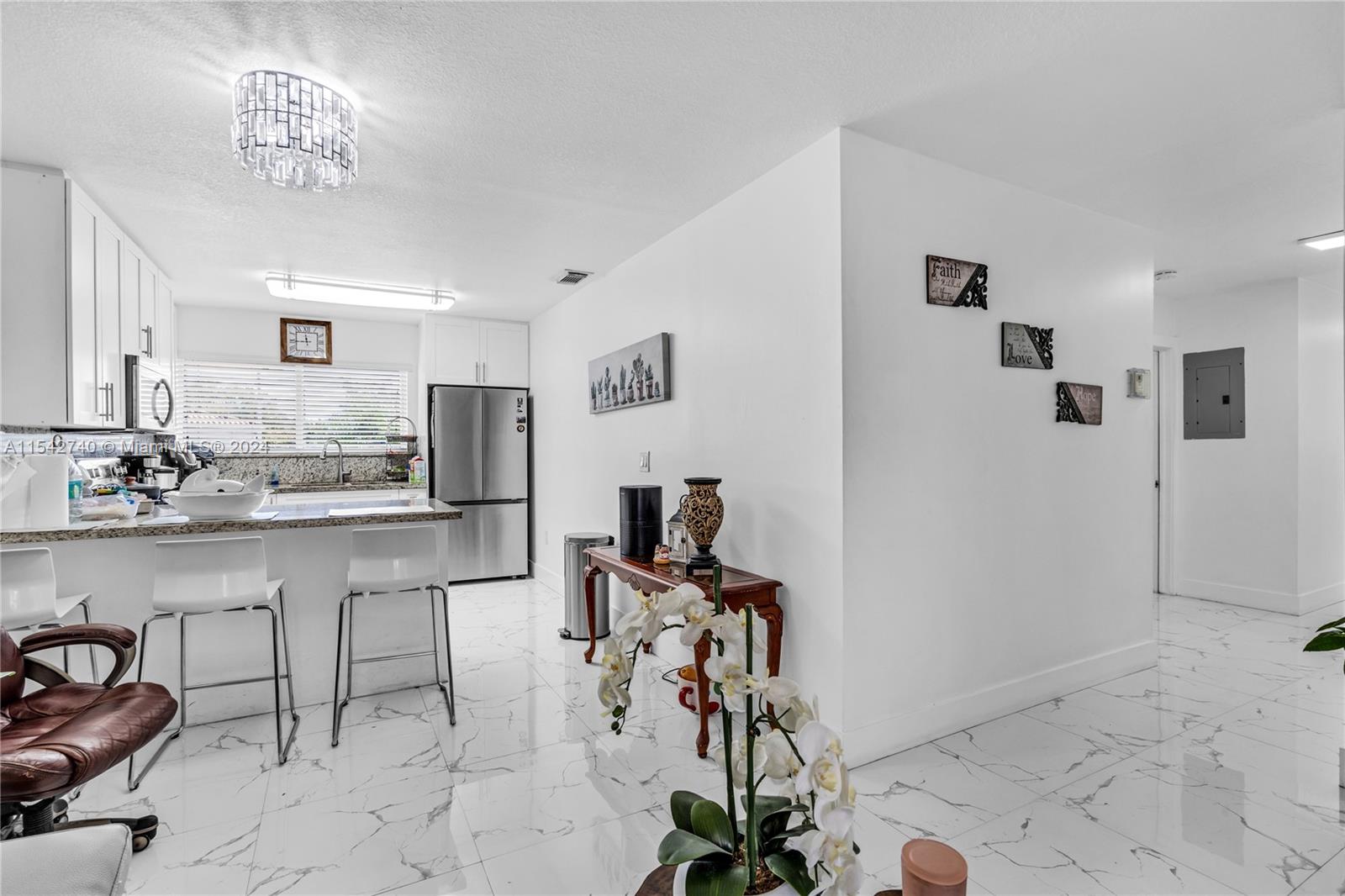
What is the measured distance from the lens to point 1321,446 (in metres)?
4.85

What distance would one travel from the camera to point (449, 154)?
2717 mm

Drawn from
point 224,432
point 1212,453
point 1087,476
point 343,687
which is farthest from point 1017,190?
point 224,432

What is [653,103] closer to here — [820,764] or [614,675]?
[614,675]

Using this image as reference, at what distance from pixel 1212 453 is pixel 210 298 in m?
8.18

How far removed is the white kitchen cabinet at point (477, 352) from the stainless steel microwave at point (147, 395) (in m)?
1.95

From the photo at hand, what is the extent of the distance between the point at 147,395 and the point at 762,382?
12.8ft

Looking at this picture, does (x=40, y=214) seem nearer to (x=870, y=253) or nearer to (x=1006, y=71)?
(x=870, y=253)

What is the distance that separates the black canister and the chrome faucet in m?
3.77

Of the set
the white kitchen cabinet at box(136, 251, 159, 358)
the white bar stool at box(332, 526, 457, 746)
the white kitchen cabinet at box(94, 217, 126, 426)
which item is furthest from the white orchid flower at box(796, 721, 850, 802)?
the white kitchen cabinet at box(136, 251, 159, 358)

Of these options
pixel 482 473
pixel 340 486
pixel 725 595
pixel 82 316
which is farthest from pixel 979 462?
pixel 340 486

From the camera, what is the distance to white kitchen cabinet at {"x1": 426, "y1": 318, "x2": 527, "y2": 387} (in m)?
5.79

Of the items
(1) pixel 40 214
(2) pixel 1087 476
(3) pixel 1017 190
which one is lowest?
(2) pixel 1087 476

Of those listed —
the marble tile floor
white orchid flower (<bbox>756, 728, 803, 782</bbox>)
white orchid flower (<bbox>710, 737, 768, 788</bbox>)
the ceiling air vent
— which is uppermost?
the ceiling air vent

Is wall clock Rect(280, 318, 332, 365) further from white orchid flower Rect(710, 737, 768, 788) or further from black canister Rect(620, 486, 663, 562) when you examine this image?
white orchid flower Rect(710, 737, 768, 788)
